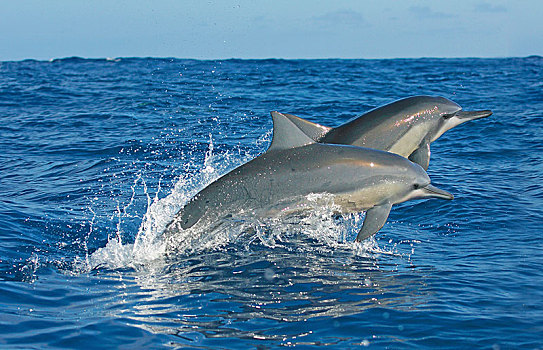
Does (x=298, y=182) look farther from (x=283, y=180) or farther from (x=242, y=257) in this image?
(x=242, y=257)

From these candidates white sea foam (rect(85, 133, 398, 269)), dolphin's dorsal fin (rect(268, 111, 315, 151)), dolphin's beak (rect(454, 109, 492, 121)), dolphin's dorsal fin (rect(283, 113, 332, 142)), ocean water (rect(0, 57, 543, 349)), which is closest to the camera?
ocean water (rect(0, 57, 543, 349))

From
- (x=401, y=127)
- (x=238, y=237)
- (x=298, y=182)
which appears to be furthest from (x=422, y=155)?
(x=238, y=237)

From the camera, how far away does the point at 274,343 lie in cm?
431

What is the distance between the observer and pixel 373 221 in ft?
20.8

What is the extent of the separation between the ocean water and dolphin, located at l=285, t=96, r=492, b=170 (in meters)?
1.03

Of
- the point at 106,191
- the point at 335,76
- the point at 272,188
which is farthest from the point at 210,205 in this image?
the point at 335,76

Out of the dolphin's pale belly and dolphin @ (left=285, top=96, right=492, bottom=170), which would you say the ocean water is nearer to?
the dolphin's pale belly

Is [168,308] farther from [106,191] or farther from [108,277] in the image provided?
[106,191]

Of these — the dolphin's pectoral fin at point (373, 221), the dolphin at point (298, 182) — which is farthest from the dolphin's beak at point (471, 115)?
the dolphin's pectoral fin at point (373, 221)

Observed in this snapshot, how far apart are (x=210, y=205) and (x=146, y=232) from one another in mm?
1255

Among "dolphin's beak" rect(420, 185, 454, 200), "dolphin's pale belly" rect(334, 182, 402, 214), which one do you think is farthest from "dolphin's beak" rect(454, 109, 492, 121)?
"dolphin's pale belly" rect(334, 182, 402, 214)

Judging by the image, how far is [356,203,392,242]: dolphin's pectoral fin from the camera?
625 cm

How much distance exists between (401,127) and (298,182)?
1990 millimetres

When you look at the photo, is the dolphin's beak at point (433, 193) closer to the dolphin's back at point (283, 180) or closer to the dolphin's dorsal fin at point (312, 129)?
the dolphin's back at point (283, 180)
